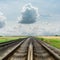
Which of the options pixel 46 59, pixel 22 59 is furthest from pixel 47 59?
pixel 22 59

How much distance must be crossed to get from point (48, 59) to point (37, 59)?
0.87m

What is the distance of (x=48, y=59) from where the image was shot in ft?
61.6

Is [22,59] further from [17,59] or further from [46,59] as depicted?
[46,59]

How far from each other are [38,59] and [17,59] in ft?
5.27

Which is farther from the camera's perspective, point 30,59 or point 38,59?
point 38,59

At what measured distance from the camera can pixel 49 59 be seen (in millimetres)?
18812

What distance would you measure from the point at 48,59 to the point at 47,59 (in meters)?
0.11

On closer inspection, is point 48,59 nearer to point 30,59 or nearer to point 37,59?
point 37,59

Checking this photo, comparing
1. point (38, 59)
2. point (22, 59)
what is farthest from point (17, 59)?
point (38, 59)

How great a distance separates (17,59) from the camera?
60.9 ft

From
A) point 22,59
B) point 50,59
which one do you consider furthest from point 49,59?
point 22,59

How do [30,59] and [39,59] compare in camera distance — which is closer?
[30,59]

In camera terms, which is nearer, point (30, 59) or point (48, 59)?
point (30, 59)

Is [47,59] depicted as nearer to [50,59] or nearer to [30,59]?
[50,59]
